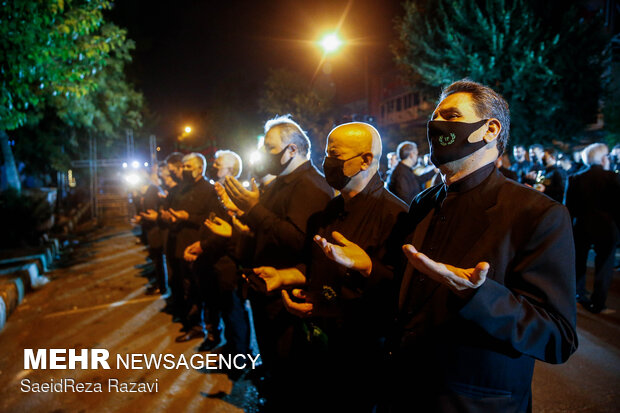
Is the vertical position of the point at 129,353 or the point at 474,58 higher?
the point at 474,58

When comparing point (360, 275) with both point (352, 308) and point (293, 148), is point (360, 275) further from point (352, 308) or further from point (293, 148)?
point (293, 148)

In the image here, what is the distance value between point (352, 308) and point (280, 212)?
1175mm

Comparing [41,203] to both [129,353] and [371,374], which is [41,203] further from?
[371,374]

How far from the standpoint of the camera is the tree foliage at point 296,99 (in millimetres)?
33438

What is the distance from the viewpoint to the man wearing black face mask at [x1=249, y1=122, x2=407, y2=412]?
2.27 m

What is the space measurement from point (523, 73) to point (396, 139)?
1418cm

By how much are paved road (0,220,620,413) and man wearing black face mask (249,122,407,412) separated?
1709 millimetres

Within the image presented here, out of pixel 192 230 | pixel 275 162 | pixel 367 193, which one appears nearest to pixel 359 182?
pixel 367 193

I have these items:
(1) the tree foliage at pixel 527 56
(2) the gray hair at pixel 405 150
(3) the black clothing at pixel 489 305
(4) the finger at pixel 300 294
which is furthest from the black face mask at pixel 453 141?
(1) the tree foliage at pixel 527 56

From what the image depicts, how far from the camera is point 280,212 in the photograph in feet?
10.4

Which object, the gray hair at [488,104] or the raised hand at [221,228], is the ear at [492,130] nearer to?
the gray hair at [488,104]

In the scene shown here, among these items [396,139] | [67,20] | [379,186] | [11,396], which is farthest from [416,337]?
[396,139]

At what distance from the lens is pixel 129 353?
5062 mm

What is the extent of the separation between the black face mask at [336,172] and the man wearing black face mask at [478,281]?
2.28 feet
